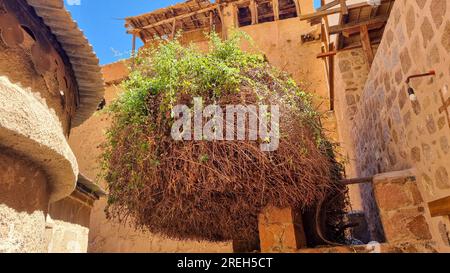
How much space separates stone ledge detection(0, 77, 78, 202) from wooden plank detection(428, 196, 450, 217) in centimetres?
255

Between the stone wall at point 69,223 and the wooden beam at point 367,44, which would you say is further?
the wooden beam at point 367,44

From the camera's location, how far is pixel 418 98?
258cm

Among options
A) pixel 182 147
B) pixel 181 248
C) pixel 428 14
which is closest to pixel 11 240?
pixel 182 147

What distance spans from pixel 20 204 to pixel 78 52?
1020 mm

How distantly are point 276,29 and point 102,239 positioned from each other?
24.9 feet

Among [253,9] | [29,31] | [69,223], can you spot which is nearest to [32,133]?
[29,31]

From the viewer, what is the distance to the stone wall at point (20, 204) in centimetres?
137

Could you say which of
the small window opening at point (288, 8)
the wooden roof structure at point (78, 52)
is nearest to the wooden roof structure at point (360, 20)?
the wooden roof structure at point (78, 52)

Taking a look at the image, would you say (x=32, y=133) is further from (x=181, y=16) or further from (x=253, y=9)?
(x=181, y=16)

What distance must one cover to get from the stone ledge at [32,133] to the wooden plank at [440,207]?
255cm

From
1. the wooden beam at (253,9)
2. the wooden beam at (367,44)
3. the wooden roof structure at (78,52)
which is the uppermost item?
the wooden beam at (253,9)

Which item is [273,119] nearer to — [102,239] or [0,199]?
[0,199]

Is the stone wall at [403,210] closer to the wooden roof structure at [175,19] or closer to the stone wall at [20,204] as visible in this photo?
the stone wall at [20,204]
